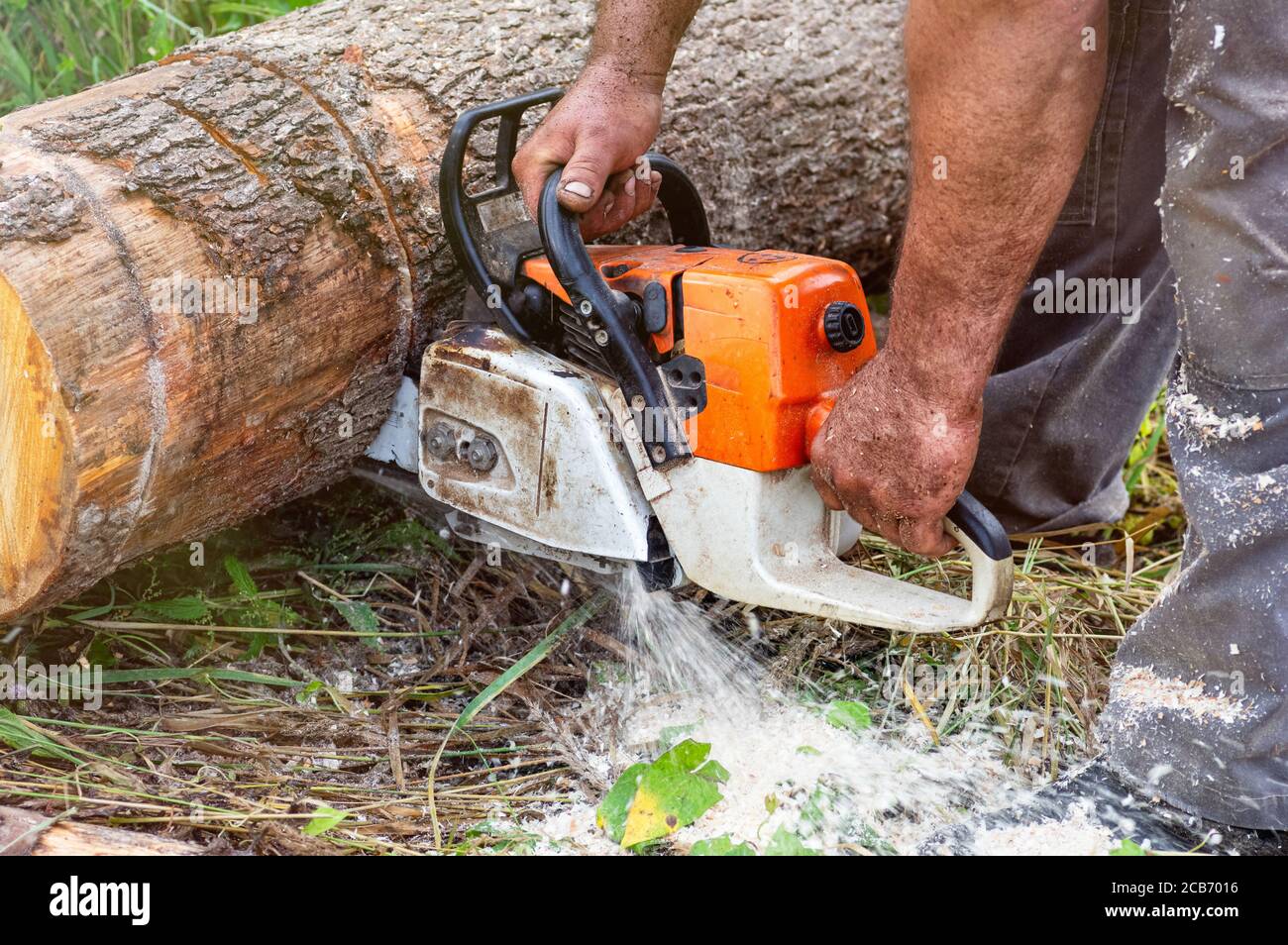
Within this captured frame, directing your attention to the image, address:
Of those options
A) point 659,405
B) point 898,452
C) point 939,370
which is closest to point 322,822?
point 659,405

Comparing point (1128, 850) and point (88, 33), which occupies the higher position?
point (88, 33)

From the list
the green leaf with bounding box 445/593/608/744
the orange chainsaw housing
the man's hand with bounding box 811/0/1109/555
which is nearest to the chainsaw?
the orange chainsaw housing

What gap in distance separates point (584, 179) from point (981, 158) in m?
0.73

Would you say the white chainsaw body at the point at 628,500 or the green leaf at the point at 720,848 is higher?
the white chainsaw body at the point at 628,500

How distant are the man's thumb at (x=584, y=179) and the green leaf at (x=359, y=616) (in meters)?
1.02

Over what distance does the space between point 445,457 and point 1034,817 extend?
1.24 m

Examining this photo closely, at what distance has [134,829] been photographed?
2.00m

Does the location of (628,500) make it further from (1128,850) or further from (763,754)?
(1128,850)

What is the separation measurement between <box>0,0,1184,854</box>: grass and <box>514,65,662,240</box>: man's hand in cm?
83

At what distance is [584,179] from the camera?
2162 mm

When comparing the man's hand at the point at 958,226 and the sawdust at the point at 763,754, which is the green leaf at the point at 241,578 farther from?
the man's hand at the point at 958,226

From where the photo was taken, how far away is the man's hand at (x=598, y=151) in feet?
7.21

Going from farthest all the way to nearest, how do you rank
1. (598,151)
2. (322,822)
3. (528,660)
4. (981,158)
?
(528,660), (598,151), (322,822), (981,158)

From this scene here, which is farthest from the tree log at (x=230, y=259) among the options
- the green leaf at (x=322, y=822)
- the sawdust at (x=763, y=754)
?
the sawdust at (x=763, y=754)
